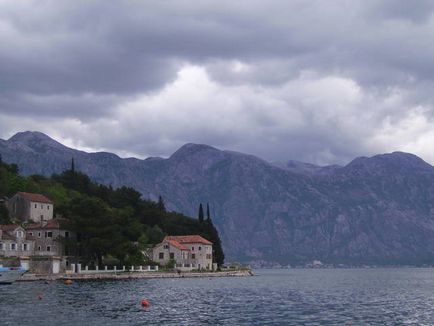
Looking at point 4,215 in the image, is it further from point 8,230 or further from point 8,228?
point 8,230

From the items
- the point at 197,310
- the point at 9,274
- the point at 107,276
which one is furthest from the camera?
the point at 107,276

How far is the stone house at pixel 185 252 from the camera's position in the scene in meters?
181

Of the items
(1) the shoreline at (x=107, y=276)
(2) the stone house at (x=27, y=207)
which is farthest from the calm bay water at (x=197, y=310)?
(2) the stone house at (x=27, y=207)

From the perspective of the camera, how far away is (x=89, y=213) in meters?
142

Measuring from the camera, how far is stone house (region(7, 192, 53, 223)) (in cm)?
16688

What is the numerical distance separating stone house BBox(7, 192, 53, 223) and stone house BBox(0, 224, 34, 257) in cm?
1394

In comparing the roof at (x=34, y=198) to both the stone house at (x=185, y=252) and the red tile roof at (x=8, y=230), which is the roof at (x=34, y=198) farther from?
the stone house at (x=185, y=252)

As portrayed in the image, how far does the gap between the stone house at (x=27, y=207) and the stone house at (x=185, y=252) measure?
107ft

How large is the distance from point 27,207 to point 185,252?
4547cm

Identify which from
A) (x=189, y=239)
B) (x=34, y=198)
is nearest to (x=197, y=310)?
(x=34, y=198)

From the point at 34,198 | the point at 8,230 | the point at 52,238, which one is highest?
the point at 34,198

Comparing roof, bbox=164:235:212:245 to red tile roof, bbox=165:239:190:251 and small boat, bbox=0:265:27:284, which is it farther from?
small boat, bbox=0:265:27:284

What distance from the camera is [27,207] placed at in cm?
16688

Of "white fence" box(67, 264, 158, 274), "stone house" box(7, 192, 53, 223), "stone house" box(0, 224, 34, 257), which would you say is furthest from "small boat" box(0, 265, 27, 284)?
"stone house" box(7, 192, 53, 223)
